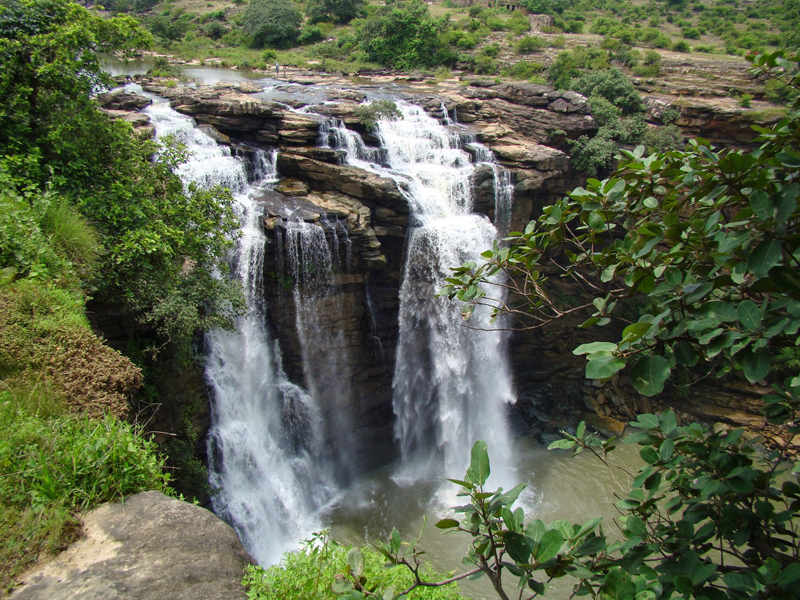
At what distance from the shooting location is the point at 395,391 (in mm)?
13945

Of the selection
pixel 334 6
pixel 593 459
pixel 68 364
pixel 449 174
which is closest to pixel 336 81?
pixel 449 174

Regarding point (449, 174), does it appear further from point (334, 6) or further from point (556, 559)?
point (334, 6)

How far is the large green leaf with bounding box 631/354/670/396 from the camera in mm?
1869

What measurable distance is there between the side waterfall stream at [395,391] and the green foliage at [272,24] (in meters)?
20.3

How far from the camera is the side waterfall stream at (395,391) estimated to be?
11.0 metres

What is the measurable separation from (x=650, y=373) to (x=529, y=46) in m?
32.4

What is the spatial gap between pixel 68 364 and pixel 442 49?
94.5 feet

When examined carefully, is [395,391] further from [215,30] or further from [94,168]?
[215,30]

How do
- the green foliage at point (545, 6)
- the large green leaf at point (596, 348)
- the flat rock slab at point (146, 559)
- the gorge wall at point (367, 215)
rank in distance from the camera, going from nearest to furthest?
the large green leaf at point (596, 348) < the flat rock slab at point (146, 559) < the gorge wall at point (367, 215) < the green foliage at point (545, 6)

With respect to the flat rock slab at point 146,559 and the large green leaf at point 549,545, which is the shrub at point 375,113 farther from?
the large green leaf at point 549,545

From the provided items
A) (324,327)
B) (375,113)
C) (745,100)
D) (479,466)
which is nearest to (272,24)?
(375,113)

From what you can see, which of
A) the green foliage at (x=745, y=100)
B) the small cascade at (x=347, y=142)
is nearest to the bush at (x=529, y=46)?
the green foliage at (x=745, y=100)

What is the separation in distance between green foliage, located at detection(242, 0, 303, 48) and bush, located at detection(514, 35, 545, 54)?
14665 millimetres

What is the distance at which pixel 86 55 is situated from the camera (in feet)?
26.8
